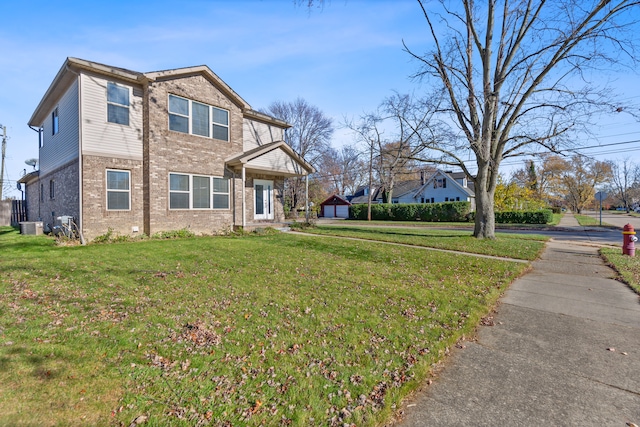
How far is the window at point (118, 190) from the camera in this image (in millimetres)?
11000

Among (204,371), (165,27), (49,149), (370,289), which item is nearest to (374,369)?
(204,371)

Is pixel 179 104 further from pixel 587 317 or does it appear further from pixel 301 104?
pixel 301 104

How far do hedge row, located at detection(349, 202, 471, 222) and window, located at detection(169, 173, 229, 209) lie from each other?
24063mm

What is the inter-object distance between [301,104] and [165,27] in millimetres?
29855

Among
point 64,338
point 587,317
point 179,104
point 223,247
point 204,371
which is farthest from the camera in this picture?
point 179,104

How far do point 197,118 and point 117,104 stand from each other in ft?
9.21

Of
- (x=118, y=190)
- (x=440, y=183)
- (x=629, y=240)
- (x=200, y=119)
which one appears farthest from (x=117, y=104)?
(x=440, y=183)

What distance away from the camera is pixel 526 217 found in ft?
90.0

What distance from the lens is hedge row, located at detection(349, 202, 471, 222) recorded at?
99.7ft

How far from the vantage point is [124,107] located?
36.9 feet

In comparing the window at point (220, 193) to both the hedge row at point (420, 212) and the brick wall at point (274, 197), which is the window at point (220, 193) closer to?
the brick wall at point (274, 197)

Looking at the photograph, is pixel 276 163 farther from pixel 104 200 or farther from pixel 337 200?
pixel 337 200

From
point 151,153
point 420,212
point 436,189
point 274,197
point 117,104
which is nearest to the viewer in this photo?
point 117,104

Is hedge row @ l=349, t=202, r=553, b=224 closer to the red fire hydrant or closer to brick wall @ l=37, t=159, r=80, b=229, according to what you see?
the red fire hydrant
